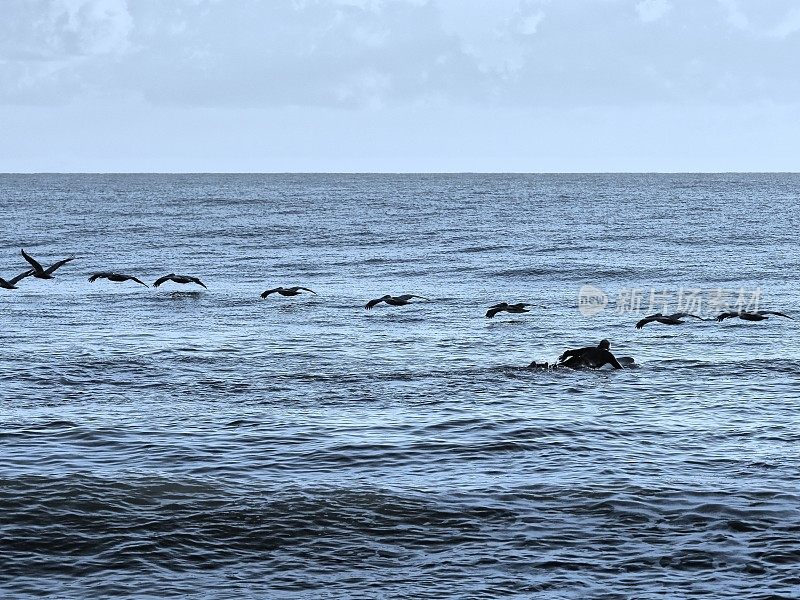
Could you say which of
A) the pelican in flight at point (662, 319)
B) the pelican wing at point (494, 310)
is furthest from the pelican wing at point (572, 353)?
the pelican wing at point (494, 310)

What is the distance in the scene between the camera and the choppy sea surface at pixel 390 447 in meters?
15.9

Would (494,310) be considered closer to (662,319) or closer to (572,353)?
(662,319)

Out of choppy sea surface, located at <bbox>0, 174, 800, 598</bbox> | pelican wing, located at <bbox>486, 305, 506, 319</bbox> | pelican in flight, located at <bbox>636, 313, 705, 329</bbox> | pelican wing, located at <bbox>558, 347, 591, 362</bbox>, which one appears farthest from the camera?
pelican wing, located at <bbox>486, 305, 506, 319</bbox>

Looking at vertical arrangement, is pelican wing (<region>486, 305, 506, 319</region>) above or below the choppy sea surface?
above

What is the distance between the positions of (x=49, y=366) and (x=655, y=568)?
64.0 feet

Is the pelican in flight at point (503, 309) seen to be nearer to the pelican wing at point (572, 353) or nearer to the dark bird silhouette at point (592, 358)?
the pelican wing at point (572, 353)

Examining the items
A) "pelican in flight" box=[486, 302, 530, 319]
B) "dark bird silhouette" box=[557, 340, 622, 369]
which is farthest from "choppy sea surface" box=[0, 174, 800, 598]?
"pelican in flight" box=[486, 302, 530, 319]

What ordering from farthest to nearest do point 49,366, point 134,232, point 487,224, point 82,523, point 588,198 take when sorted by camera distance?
point 588,198
point 487,224
point 134,232
point 49,366
point 82,523

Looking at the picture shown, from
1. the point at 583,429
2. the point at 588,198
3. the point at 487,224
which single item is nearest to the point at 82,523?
the point at 583,429

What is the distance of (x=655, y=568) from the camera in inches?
619

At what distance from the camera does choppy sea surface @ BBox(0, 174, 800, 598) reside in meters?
15.9

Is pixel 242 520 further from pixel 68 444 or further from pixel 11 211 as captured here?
pixel 11 211

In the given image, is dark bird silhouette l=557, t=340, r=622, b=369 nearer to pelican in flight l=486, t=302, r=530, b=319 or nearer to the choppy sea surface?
the choppy sea surface

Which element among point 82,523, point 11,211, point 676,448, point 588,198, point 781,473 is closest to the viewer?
point 82,523
